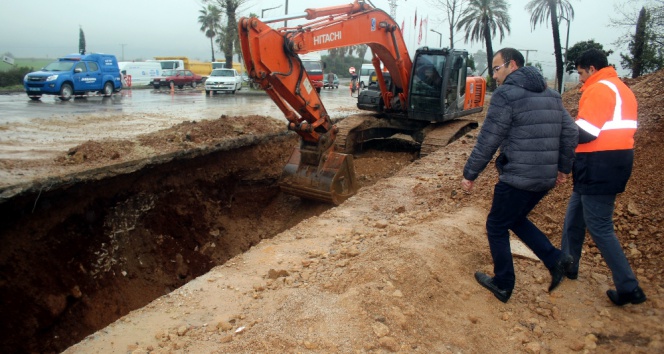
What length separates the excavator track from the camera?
30.9ft

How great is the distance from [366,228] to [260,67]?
2361 millimetres

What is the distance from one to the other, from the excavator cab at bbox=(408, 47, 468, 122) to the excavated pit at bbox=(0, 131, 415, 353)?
3.21 m

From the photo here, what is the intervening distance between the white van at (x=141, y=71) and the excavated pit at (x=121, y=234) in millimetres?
29123

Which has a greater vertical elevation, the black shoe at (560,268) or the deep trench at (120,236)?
the black shoe at (560,268)

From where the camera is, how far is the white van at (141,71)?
34.7m

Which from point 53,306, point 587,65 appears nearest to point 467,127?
point 587,65

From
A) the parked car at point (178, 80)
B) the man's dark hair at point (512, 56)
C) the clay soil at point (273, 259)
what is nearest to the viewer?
the clay soil at point (273, 259)

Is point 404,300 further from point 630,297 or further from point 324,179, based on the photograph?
point 324,179

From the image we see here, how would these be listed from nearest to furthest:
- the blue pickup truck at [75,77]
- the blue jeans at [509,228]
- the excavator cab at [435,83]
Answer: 1. the blue jeans at [509,228]
2. the excavator cab at [435,83]
3. the blue pickup truck at [75,77]

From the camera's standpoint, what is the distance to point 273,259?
179 inches

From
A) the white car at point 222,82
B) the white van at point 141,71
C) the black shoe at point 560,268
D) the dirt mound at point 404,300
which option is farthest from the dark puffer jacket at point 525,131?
the white van at point 141,71

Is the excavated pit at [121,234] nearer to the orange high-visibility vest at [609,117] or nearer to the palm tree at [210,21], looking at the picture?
the orange high-visibility vest at [609,117]

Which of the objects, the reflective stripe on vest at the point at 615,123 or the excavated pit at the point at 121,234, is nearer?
the reflective stripe on vest at the point at 615,123

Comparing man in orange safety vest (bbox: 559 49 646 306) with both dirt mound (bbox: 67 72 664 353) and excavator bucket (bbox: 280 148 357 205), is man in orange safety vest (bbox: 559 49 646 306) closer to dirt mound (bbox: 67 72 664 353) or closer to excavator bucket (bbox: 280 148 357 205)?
dirt mound (bbox: 67 72 664 353)
